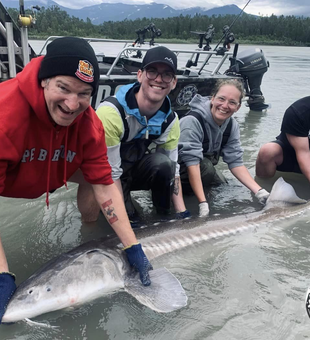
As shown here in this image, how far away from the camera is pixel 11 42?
4.64 metres

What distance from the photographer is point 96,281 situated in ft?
6.57

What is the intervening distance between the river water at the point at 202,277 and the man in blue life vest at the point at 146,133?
0.31 metres

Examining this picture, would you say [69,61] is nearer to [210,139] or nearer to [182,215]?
[182,215]

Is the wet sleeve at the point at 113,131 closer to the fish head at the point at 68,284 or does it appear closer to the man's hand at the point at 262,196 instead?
the fish head at the point at 68,284

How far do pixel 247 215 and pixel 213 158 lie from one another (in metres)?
0.96

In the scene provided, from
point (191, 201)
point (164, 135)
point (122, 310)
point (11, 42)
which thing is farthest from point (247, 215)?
point (11, 42)

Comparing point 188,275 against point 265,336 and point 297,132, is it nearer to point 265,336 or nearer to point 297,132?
point 265,336

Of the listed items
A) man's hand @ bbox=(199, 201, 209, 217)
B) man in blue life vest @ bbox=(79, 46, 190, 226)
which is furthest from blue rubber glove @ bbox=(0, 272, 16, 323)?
→ man's hand @ bbox=(199, 201, 209, 217)

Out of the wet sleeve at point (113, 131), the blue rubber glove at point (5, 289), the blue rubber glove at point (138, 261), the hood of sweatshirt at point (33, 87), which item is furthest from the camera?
the wet sleeve at point (113, 131)

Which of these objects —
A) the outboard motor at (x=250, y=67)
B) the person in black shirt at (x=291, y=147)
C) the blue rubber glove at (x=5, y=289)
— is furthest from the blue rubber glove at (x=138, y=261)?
the outboard motor at (x=250, y=67)

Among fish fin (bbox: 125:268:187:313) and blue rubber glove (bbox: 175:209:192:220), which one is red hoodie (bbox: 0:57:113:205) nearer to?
fish fin (bbox: 125:268:187:313)

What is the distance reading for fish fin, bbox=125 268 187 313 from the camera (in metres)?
1.92

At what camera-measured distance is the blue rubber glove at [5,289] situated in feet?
5.49

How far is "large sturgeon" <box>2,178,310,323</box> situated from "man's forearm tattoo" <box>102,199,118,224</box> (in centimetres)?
18
